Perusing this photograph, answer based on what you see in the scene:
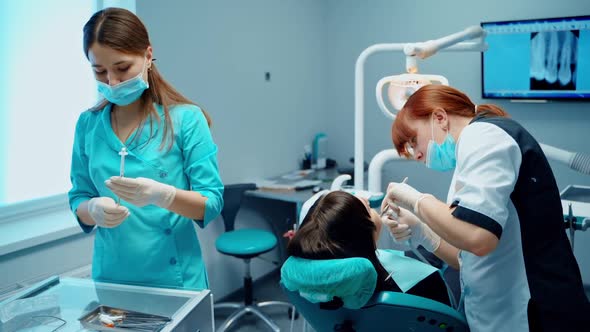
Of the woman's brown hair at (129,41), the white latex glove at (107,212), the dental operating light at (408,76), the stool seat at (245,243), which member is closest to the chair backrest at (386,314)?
the white latex glove at (107,212)

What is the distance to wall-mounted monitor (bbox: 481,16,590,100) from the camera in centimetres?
307

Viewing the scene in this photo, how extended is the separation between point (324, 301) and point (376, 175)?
31.4 inches

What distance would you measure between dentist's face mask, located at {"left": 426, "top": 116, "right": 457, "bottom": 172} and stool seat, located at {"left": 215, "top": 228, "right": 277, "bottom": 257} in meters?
1.55

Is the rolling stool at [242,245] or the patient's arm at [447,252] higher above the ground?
the patient's arm at [447,252]

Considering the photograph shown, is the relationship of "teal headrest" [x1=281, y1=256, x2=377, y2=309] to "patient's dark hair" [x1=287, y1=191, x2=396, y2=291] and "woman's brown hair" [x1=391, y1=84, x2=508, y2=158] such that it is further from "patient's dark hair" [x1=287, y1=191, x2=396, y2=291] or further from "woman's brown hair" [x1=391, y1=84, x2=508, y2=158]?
"woman's brown hair" [x1=391, y1=84, x2=508, y2=158]

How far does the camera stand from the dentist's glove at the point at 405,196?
4.04 ft

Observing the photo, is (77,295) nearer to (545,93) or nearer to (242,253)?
(242,253)

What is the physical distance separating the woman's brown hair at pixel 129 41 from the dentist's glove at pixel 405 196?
0.56m

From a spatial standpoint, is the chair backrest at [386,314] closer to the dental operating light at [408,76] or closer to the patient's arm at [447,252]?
the patient's arm at [447,252]

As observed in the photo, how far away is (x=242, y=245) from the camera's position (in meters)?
2.77

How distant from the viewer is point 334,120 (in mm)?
4207

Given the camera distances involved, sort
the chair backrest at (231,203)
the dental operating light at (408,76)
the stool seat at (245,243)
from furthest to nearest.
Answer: the chair backrest at (231,203)
the stool seat at (245,243)
the dental operating light at (408,76)

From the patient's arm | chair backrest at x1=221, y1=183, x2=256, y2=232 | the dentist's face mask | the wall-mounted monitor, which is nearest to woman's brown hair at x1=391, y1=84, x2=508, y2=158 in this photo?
the dentist's face mask

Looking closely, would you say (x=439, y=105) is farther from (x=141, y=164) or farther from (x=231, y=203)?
(x=231, y=203)
